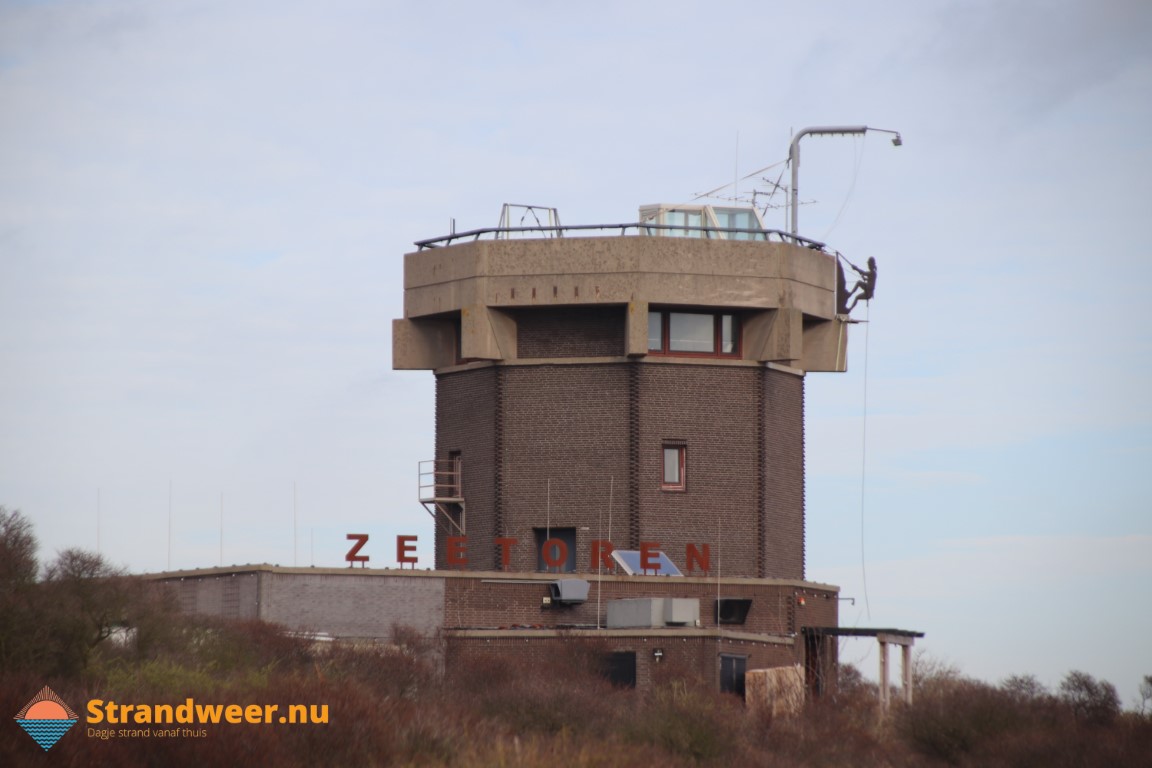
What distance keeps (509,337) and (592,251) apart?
13.3 feet

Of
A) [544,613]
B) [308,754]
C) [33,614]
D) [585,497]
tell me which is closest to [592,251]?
[585,497]

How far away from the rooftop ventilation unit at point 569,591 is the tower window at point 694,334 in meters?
8.75

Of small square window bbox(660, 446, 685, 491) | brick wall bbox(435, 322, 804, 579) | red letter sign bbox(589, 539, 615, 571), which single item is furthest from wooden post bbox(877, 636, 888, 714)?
red letter sign bbox(589, 539, 615, 571)

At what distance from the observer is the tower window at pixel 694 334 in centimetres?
6419

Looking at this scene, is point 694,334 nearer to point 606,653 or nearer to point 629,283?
point 629,283

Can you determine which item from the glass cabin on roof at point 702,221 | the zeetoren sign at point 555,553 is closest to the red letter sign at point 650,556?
the zeetoren sign at point 555,553

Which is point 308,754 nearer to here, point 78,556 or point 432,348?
point 78,556

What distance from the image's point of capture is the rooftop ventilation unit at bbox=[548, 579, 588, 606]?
59.0 metres

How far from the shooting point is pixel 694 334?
64.7 metres

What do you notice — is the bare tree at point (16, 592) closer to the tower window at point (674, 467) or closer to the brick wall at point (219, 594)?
the brick wall at point (219, 594)

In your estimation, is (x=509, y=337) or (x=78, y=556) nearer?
(x=78, y=556)

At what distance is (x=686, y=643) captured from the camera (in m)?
56.6

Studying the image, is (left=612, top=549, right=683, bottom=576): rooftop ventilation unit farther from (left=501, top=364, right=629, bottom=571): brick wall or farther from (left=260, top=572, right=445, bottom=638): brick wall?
(left=260, top=572, right=445, bottom=638): brick wall

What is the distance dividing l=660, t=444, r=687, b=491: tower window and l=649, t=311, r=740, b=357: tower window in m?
3.20
